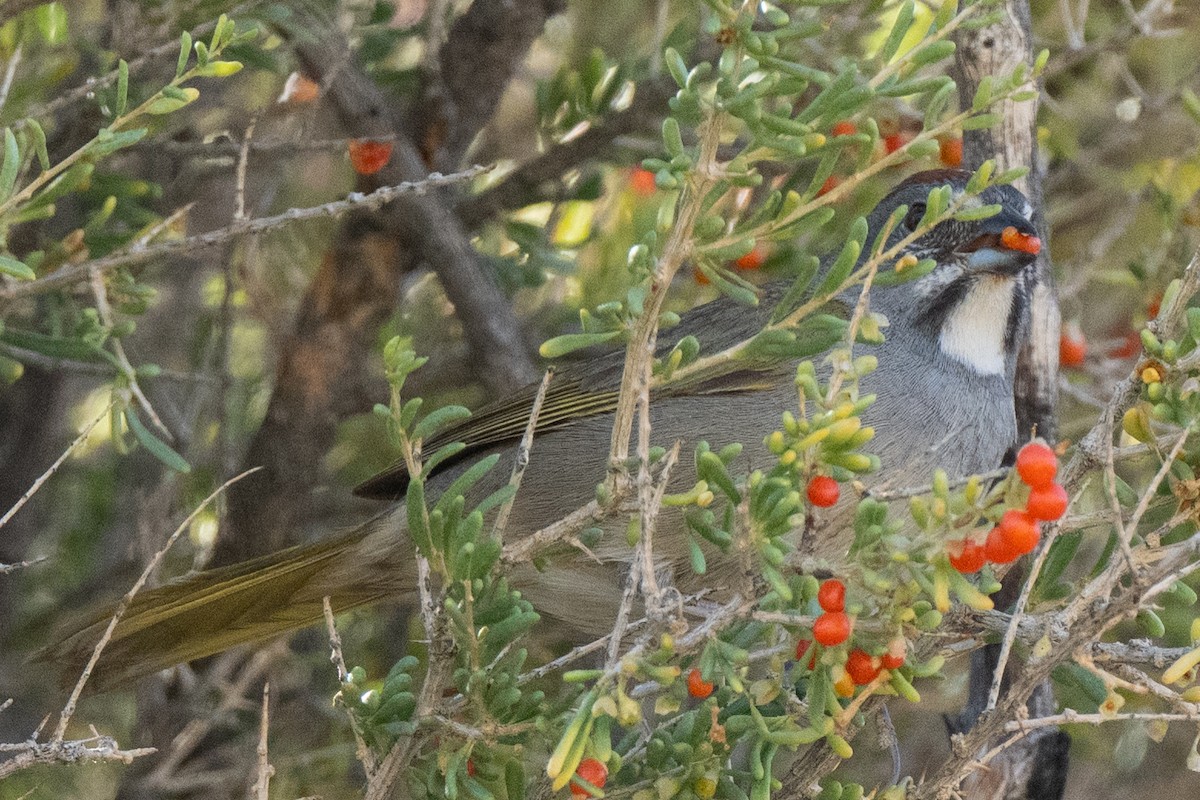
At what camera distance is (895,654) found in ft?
6.70

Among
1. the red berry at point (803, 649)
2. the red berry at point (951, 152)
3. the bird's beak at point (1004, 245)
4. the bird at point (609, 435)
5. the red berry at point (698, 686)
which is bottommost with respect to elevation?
the bird at point (609, 435)

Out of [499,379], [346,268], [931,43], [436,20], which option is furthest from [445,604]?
[436,20]

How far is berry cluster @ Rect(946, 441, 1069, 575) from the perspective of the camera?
6.00ft

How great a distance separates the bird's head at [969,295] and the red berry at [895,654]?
1.68 m

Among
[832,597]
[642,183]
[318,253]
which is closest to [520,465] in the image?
[832,597]

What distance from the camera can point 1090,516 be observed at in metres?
2.17

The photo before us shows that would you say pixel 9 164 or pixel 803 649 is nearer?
pixel 803 649

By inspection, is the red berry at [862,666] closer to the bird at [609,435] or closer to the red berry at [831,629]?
the red berry at [831,629]

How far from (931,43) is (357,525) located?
2.11 metres

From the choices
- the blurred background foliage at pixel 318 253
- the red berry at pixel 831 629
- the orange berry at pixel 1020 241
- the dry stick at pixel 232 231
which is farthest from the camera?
the blurred background foliage at pixel 318 253

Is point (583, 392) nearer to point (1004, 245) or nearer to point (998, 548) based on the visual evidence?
point (1004, 245)

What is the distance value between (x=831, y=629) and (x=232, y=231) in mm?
1605

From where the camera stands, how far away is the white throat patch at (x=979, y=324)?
3648 millimetres

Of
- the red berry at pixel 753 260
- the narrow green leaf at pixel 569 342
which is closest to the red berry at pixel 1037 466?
the narrow green leaf at pixel 569 342
